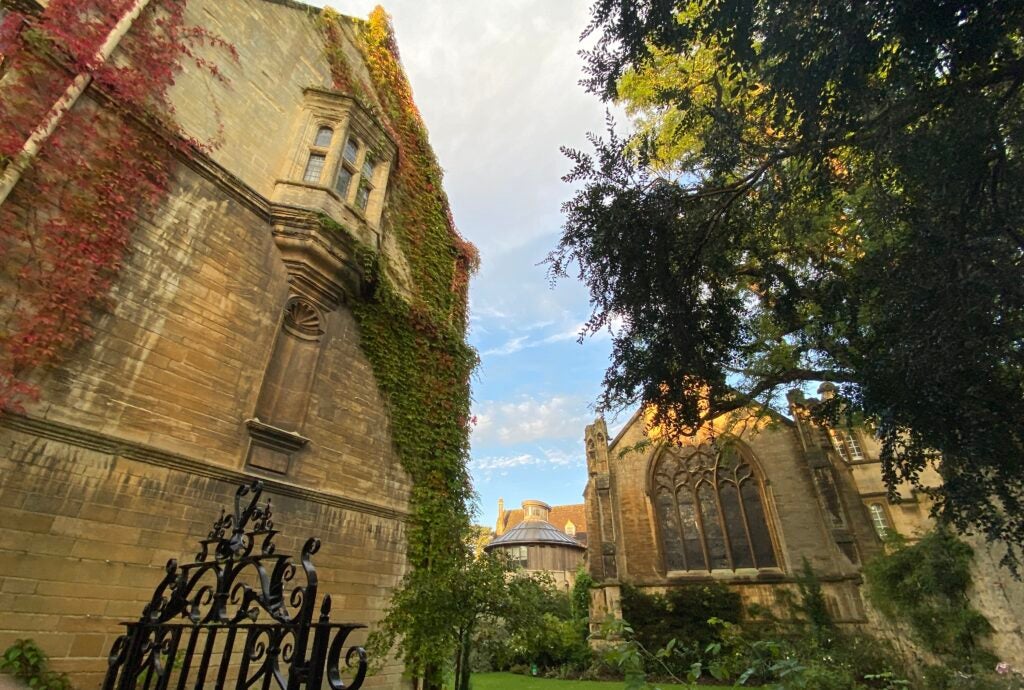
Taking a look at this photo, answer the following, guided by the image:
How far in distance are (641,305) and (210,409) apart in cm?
680

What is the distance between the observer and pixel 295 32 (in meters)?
10.3

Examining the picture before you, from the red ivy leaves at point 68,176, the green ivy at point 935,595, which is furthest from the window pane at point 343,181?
the green ivy at point 935,595

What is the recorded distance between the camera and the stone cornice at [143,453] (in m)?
5.07

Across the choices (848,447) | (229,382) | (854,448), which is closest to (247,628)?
(229,382)

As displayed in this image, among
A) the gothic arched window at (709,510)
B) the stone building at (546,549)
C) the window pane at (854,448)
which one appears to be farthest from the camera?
the stone building at (546,549)

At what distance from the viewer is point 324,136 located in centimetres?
984

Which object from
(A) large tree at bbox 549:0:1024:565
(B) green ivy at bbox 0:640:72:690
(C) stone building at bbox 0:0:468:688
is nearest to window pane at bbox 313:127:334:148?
(C) stone building at bbox 0:0:468:688

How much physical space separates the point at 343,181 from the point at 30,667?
8.40 m

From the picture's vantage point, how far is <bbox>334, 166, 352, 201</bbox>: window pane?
9570 mm

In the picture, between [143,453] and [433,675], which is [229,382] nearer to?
[143,453]

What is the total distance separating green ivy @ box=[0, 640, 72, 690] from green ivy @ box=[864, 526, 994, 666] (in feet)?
48.5

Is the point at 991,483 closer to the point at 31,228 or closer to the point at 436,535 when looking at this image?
the point at 436,535

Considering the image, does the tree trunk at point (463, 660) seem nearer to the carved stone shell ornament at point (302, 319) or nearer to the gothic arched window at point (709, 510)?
the carved stone shell ornament at point (302, 319)

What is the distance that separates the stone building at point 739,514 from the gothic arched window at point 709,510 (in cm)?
4
